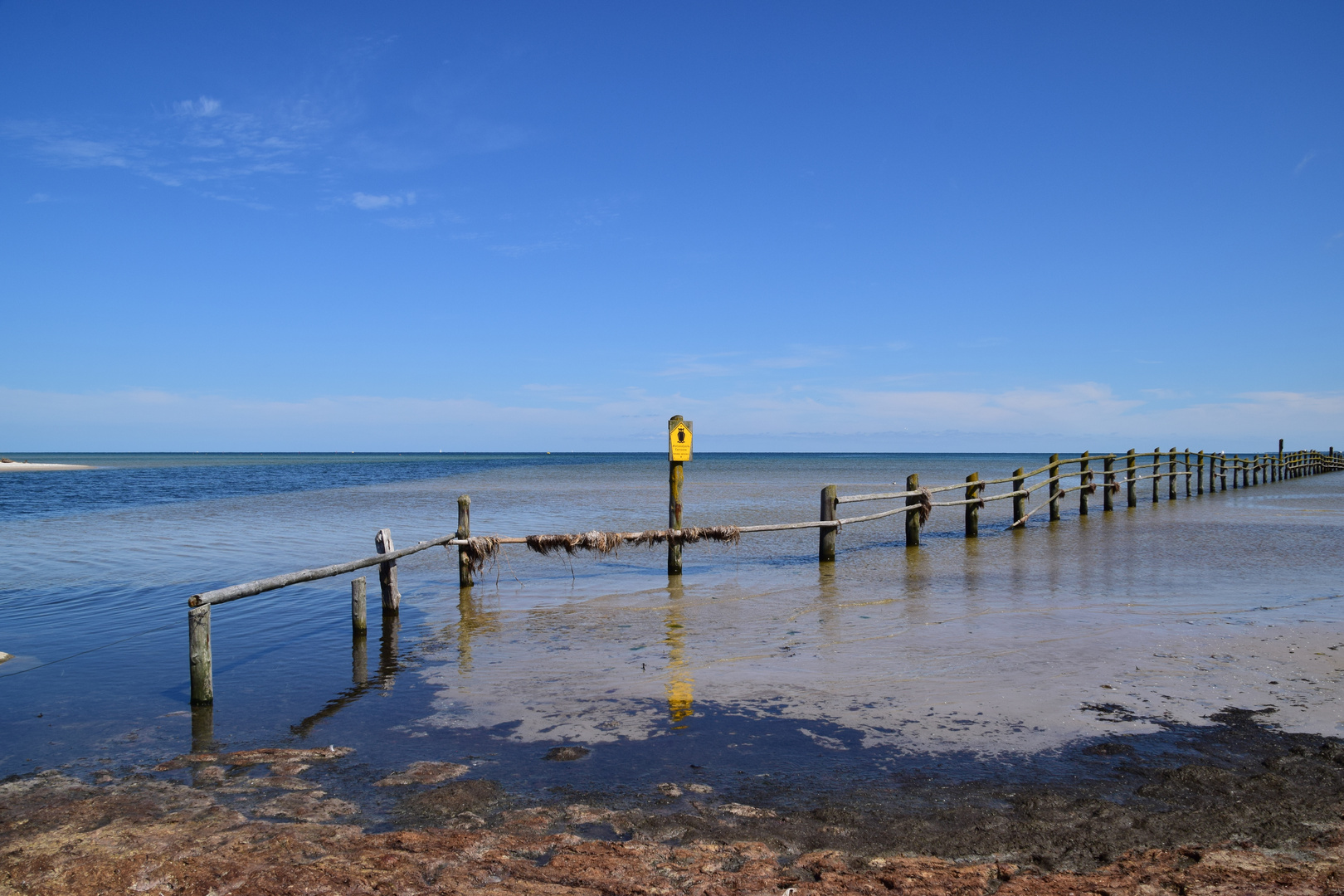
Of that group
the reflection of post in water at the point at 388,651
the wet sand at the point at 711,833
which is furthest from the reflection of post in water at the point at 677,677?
the reflection of post in water at the point at 388,651

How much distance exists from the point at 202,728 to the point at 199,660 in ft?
1.88

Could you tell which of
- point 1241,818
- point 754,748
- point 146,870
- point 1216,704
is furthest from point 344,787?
point 1216,704

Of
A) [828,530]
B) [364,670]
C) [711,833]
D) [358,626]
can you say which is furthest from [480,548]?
[711,833]

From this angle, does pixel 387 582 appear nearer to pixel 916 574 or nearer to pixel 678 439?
pixel 678 439

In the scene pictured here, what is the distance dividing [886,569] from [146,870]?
9.72 metres

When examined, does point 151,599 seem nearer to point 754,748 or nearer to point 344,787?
point 344,787

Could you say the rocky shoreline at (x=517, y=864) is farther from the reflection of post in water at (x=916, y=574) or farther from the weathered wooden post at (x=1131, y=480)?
the weathered wooden post at (x=1131, y=480)

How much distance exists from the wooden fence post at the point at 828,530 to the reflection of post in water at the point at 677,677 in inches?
152

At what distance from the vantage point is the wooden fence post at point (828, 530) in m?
12.0

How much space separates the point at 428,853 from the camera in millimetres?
3416

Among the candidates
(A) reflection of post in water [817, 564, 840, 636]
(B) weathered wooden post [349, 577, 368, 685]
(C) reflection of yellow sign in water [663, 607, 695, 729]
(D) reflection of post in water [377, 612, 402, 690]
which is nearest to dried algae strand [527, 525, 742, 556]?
(A) reflection of post in water [817, 564, 840, 636]

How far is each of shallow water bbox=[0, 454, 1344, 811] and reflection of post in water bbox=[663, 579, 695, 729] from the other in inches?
1.2

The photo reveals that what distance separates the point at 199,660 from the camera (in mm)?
5648

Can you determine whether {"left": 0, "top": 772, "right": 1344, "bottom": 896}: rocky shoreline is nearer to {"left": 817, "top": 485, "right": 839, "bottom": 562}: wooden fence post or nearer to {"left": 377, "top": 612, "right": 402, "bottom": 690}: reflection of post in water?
{"left": 377, "top": 612, "right": 402, "bottom": 690}: reflection of post in water
